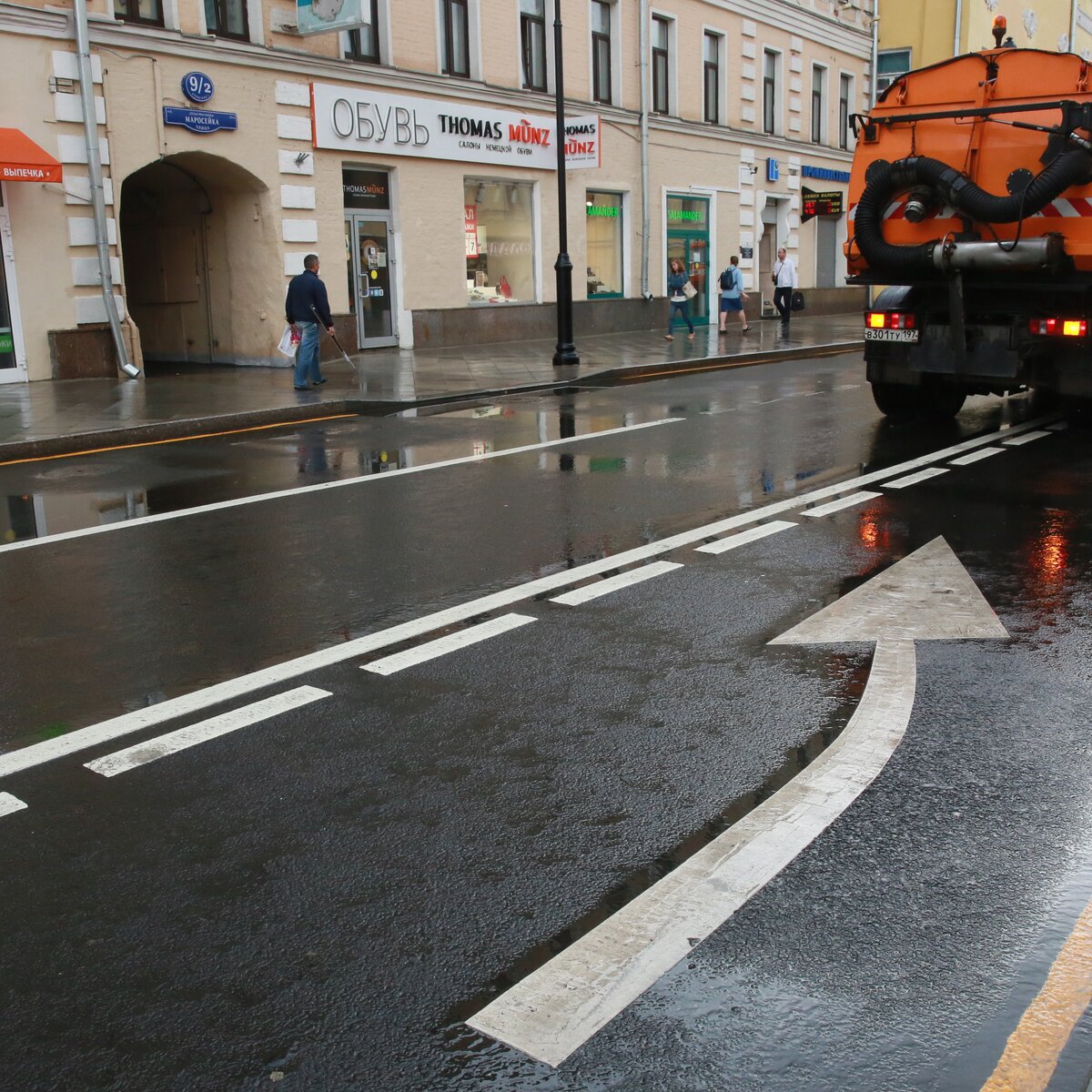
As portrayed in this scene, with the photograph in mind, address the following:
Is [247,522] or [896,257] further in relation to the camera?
[896,257]

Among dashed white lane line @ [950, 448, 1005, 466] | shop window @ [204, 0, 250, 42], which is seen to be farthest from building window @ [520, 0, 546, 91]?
dashed white lane line @ [950, 448, 1005, 466]

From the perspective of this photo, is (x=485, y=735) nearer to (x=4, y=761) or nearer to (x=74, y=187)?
(x=4, y=761)

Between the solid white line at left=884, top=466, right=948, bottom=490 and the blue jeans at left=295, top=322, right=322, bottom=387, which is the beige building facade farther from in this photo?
the solid white line at left=884, top=466, right=948, bottom=490

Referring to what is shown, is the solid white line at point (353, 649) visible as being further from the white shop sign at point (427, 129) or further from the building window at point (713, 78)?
the building window at point (713, 78)

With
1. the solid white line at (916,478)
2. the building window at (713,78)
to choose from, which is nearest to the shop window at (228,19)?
the building window at (713,78)

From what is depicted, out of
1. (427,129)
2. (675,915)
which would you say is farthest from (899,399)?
(427,129)

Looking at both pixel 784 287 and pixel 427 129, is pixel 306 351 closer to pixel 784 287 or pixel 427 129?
pixel 427 129

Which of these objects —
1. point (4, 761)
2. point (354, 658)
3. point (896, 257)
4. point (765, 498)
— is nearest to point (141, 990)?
point (4, 761)

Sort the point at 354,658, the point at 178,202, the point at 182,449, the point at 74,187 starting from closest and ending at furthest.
Result: the point at 354,658, the point at 182,449, the point at 74,187, the point at 178,202

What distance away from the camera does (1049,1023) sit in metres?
2.72

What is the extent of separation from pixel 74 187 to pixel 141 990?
17252mm

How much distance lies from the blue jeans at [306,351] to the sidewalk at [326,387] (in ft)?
1.12

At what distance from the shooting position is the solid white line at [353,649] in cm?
448

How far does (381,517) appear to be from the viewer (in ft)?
27.9
